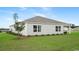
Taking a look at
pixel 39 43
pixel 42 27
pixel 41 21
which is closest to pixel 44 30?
pixel 42 27

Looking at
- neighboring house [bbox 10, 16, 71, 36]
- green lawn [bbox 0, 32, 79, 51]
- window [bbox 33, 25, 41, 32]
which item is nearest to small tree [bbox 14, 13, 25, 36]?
neighboring house [bbox 10, 16, 71, 36]

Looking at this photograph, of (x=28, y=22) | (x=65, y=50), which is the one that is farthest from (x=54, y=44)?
(x=28, y=22)

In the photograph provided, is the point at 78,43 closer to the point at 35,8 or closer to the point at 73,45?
the point at 73,45

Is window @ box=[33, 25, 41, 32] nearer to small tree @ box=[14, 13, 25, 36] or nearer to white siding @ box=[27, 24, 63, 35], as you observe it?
white siding @ box=[27, 24, 63, 35]

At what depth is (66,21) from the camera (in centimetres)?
882

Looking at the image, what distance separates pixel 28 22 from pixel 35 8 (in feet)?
1.56

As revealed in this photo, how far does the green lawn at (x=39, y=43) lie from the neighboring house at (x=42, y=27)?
0.17 metres

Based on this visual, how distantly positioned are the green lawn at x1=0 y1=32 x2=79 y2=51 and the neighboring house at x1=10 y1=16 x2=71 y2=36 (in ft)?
0.55

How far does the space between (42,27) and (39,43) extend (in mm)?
523

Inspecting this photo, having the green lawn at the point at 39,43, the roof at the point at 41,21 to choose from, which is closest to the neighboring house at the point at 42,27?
the roof at the point at 41,21

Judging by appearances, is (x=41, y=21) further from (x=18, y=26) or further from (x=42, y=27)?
(x=18, y=26)
